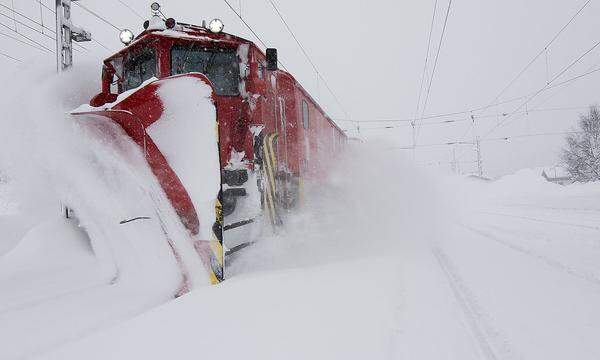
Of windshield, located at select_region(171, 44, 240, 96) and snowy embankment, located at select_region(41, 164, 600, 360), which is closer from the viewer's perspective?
snowy embankment, located at select_region(41, 164, 600, 360)

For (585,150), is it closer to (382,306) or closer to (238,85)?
(238,85)

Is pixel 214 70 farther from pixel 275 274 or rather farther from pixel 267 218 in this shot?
pixel 275 274

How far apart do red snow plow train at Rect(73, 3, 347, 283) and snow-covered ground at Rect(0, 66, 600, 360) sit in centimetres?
25

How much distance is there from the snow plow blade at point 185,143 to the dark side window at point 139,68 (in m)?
1.81

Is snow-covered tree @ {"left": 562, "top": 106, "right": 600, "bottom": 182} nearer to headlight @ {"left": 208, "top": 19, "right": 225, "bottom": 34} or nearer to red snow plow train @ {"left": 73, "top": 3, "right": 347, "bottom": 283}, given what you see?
red snow plow train @ {"left": 73, "top": 3, "right": 347, "bottom": 283}

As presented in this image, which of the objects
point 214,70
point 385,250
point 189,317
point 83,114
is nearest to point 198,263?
point 189,317

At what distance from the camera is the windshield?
5234 mm

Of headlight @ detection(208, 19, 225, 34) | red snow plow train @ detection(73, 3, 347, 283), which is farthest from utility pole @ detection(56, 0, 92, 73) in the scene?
headlight @ detection(208, 19, 225, 34)

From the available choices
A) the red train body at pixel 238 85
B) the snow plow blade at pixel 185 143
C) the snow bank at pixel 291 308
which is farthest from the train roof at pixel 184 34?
the snow bank at pixel 291 308

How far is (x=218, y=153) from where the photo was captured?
3.72 m

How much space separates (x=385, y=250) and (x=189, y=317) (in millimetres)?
Answer: 4050

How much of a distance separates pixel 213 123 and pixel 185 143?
1.14 feet

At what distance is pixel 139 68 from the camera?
557cm

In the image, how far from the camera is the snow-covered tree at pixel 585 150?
35312mm
